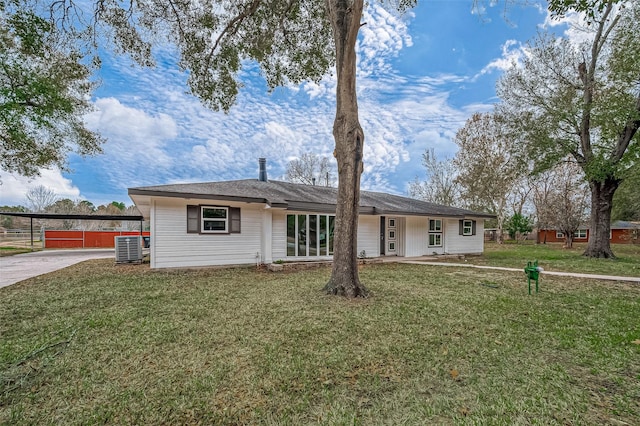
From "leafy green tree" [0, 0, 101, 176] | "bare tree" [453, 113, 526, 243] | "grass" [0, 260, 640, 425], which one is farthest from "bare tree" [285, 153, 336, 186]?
"grass" [0, 260, 640, 425]

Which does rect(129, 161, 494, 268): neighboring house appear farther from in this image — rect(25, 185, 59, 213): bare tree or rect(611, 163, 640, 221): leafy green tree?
rect(25, 185, 59, 213): bare tree

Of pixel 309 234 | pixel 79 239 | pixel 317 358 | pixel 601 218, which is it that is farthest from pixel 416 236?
pixel 79 239

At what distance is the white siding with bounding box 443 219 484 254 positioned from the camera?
50.4ft

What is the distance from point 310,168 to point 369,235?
17.3 metres

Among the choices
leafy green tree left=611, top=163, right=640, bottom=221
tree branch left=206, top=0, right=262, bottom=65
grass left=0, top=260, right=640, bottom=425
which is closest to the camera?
grass left=0, top=260, right=640, bottom=425

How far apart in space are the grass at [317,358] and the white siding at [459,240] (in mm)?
9013

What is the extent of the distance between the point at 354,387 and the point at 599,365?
2741mm

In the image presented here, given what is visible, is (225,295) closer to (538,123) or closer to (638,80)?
(538,123)

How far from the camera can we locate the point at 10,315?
15.8 ft

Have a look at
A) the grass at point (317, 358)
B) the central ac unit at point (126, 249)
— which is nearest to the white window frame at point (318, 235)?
the grass at point (317, 358)

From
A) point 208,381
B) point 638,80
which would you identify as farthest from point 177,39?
point 638,80

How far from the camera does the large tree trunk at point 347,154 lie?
600 cm

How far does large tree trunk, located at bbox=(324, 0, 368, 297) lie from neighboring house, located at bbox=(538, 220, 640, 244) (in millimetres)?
32796

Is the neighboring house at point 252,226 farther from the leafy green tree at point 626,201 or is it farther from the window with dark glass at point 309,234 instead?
the leafy green tree at point 626,201
